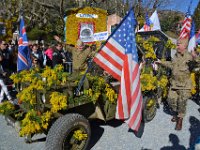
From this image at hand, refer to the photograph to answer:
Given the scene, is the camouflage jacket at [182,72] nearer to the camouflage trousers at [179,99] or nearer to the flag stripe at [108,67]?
the camouflage trousers at [179,99]

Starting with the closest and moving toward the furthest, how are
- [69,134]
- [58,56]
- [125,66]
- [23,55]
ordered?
[125,66], [69,134], [23,55], [58,56]

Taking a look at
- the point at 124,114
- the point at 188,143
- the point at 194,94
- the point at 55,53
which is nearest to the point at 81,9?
the point at 55,53

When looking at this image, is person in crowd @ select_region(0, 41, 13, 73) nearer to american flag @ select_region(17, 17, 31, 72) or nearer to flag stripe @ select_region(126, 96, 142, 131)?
american flag @ select_region(17, 17, 31, 72)

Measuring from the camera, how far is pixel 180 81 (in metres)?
6.19

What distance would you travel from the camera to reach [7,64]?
9.09m

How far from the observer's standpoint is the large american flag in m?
3.54

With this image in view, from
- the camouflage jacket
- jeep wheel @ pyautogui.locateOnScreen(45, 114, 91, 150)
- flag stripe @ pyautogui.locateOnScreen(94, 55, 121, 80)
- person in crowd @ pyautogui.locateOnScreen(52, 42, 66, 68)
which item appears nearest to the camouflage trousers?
the camouflage jacket

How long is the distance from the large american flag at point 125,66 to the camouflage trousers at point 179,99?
9.02 feet

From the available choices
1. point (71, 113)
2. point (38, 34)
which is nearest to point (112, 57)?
point (71, 113)

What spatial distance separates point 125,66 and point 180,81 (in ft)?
9.95

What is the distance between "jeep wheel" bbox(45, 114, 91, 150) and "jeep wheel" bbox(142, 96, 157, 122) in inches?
73.9

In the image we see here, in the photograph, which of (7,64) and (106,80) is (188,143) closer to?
(106,80)

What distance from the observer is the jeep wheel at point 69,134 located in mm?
4250

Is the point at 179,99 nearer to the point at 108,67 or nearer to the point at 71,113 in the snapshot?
the point at 71,113
